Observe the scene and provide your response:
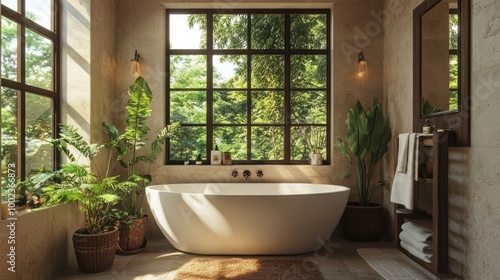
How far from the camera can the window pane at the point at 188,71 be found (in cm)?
422

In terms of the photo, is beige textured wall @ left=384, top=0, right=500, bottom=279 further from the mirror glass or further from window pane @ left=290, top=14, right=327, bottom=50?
window pane @ left=290, top=14, right=327, bottom=50

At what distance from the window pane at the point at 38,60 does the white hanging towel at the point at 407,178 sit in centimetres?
312

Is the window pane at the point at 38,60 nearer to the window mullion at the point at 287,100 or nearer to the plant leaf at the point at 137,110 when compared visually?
the plant leaf at the point at 137,110

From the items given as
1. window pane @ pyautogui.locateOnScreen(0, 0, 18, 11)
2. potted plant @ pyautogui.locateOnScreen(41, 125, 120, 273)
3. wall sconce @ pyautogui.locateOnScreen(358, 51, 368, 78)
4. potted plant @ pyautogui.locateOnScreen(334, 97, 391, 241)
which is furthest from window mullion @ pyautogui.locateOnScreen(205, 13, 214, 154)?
window pane @ pyautogui.locateOnScreen(0, 0, 18, 11)

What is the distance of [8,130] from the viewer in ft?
8.32

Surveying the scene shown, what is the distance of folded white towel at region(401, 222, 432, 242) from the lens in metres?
2.57

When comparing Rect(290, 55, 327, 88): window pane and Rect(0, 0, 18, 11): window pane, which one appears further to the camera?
Rect(290, 55, 327, 88): window pane

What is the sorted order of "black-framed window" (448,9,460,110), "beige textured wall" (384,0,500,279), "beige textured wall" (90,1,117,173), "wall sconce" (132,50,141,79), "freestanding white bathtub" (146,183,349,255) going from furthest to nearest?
"wall sconce" (132,50,141,79)
"beige textured wall" (90,1,117,173)
"freestanding white bathtub" (146,183,349,255)
"black-framed window" (448,9,460,110)
"beige textured wall" (384,0,500,279)

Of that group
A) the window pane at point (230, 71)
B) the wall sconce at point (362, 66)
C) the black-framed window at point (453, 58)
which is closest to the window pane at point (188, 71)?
the window pane at point (230, 71)

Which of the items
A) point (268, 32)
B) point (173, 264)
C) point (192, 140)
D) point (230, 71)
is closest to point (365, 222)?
point (173, 264)

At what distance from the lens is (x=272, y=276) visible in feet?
8.89

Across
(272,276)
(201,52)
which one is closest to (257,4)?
(201,52)

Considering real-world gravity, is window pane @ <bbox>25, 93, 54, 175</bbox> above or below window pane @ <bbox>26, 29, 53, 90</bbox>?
below

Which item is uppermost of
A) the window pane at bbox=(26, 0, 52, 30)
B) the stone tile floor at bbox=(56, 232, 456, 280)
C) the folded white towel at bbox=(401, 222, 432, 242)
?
the window pane at bbox=(26, 0, 52, 30)
